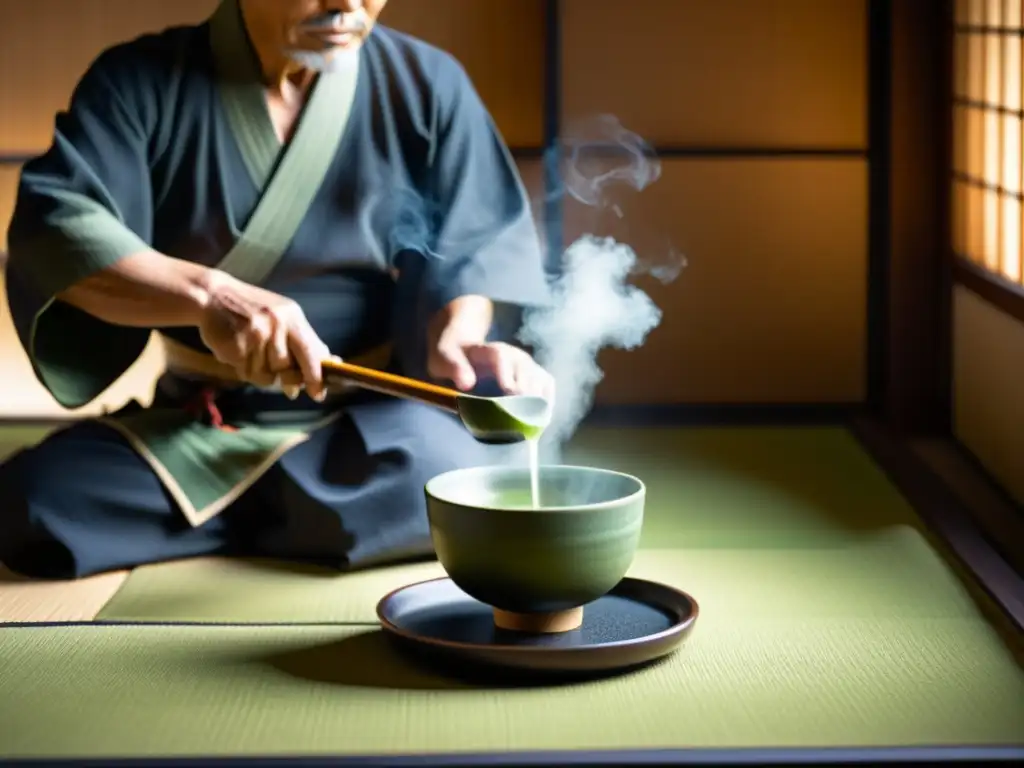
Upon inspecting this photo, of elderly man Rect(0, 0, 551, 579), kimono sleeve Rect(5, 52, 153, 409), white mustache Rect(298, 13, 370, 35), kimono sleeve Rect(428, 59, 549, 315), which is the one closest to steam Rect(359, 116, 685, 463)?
kimono sleeve Rect(428, 59, 549, 315)

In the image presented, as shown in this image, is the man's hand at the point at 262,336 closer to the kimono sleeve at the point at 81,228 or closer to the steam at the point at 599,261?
the kimono sleeve at the point at 81,228

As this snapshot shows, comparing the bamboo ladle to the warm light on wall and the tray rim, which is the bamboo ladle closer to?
the tray rim

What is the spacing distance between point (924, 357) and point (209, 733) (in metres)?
2.47

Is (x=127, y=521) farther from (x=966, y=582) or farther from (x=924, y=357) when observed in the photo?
(x=924, y=357)

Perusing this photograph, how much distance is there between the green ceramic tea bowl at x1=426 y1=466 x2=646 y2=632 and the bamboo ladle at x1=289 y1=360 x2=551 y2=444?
0.32 feet

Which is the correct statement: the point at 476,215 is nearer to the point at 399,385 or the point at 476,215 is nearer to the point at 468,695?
the point at 399,385

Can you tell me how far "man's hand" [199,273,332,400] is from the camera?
2371 mm

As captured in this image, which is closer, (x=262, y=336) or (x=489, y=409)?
(x=489, y=409)

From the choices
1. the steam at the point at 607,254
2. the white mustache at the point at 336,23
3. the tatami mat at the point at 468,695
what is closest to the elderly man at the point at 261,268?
the white mustache at the point at 336,23

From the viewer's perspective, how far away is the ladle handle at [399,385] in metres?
2.20

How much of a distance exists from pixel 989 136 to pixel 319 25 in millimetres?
1584

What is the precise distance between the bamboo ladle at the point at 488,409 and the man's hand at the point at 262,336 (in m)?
0.14

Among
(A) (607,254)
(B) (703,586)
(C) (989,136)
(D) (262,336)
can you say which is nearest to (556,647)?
Result: (B) (703,586)

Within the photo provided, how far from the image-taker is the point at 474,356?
260cm
